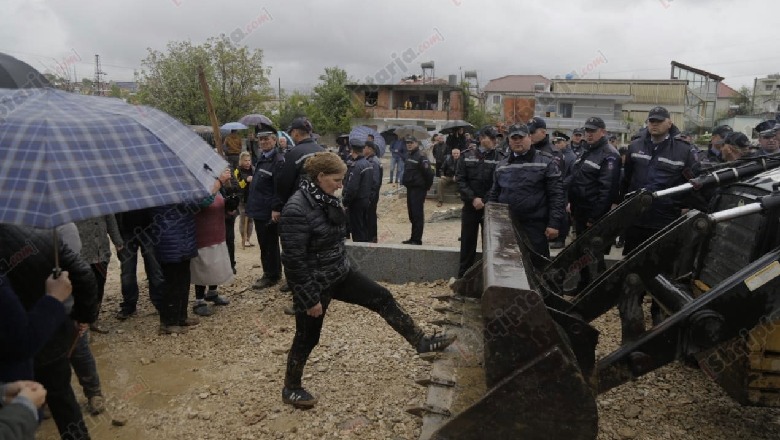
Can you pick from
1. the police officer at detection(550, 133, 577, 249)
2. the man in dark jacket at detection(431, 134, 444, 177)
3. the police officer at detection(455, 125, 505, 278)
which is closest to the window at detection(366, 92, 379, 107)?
the man in dark jacket at detection(431, 134, 444, 177)

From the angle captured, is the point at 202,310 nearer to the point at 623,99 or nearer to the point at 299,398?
the point at 299,398

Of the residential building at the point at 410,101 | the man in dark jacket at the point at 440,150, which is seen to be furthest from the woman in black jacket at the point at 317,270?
the residential building at the point at 410,101

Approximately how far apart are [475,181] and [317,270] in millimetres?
3650

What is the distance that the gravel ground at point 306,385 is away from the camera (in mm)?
3422

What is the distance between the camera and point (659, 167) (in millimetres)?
5188

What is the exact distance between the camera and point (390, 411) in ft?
11.7

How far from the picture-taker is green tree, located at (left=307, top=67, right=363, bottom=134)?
4312 cm

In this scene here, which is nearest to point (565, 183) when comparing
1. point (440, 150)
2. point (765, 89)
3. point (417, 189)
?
point (417, 189)

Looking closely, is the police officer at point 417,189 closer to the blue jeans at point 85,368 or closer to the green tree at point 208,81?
the blue jeans at point 85,368

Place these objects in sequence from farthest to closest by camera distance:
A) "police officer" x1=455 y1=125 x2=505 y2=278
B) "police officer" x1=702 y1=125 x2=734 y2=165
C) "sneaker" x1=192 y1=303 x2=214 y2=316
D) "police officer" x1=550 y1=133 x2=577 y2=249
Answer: "police officer" x1=702 y1=125 x2=734 y2=165 → "police officer" x1=550 y1=133 x2=577 y2=249 → "police officer" x1=455 y1=125 x2=505 y2=278 → "sneaker" x1=192 y1=303 x2=214 y2=316

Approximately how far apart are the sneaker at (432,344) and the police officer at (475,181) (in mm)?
2442

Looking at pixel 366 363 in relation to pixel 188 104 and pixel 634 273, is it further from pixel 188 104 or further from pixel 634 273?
pixel 188 104

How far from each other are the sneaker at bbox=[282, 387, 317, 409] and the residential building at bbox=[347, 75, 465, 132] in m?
39.7

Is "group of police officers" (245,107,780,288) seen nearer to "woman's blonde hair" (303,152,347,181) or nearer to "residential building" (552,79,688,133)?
"woman's blonde hair" (303,152,347,181)
